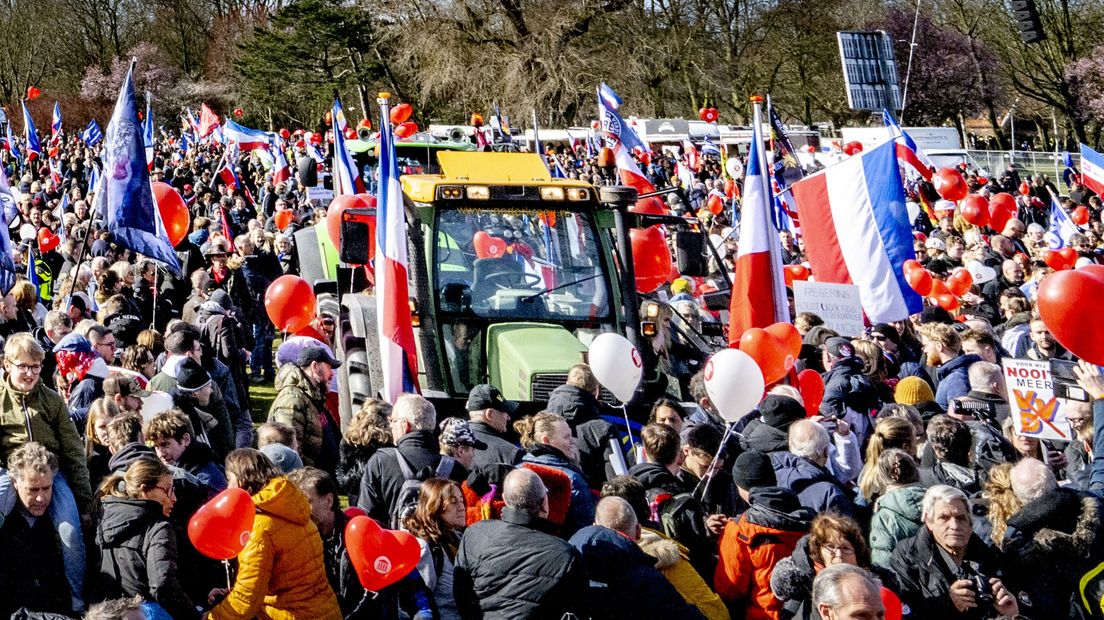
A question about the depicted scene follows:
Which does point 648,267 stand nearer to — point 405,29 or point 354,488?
point 354,488

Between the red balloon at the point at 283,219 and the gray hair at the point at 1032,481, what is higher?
the red balloon at the point at 283,219

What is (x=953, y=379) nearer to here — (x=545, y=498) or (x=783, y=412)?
(x=783, y=412)

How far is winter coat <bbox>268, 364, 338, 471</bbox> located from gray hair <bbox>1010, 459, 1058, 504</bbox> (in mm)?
3775

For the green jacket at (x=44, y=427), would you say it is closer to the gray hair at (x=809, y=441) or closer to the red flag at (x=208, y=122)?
the gray hair at (x=809, y=441)

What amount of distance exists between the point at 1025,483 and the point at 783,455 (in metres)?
1.20

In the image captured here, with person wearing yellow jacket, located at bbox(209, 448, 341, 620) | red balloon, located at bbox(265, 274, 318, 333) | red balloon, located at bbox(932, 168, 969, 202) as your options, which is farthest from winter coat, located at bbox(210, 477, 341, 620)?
red balloon, located at bbox(932, 168, 969, 202)

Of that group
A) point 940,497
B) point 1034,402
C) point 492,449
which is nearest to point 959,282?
point 1034,402

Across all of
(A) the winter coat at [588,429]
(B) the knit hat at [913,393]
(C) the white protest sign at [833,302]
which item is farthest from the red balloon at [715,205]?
(A) the winter coat at [588,429]

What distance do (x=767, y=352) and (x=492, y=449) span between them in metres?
2.18

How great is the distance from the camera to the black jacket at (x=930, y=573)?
214 inches

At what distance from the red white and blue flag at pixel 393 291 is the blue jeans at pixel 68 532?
9.50 feet

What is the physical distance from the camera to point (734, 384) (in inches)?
273

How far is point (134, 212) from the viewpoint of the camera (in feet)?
33.0

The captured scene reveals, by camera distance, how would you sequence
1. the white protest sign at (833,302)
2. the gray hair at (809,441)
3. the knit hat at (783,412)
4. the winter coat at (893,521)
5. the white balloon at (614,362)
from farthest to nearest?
the white protest sign at (833,302)
the white balloon at (614,362)
the knit hat at (783,412)
the gray hair at (809,441)
the winter coat at (893,521)
